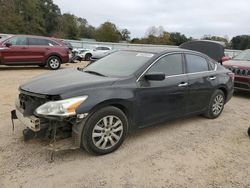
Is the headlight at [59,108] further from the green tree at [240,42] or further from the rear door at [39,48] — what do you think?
the green tree at [240,42]

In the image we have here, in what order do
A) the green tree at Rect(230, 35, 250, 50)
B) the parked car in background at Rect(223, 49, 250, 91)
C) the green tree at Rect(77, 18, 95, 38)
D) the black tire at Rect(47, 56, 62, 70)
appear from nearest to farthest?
the parked car in background at Rect(223, 49, 250, 91) → the black tire at Rect(47, 56, 62, 70) → the green tree at Rect(230, 35, 250, 50) → the green tree at Rect(77, 18, 95, 38)

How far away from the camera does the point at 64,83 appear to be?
12.6 feet

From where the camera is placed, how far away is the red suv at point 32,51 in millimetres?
11250

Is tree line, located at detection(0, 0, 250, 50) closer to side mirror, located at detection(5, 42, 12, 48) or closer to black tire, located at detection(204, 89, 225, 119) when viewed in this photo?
side mirror, located at detection(5, 42, 12, 48)

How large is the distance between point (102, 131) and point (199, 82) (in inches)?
92.8

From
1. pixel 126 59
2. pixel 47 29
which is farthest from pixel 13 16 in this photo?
pixel 126 59

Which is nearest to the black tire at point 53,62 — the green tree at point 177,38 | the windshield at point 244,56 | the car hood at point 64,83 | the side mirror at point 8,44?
the side mirror at point 8,44

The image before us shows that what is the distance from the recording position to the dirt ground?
3.27m

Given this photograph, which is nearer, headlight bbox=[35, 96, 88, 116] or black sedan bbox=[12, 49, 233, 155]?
headlight bbox=[35, 96, 88, 116]

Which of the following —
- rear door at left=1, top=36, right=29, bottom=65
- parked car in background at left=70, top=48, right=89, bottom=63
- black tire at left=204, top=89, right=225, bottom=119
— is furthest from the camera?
parked car in background at left=70, top=48, right=89, bottom=63

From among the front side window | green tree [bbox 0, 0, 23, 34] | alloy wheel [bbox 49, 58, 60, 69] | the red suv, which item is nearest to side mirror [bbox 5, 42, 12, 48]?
the red suv

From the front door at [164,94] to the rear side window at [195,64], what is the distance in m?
0.23

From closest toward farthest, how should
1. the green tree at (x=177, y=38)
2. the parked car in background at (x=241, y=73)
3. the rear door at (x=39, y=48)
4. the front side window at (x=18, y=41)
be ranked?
the parked car in background at (x=241, y=73), the front side window at (x=18, y=41), the rear door at (x=39, y=48), the green tree at (x=177, y=38)

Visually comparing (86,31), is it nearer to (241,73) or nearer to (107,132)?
(241,73)
